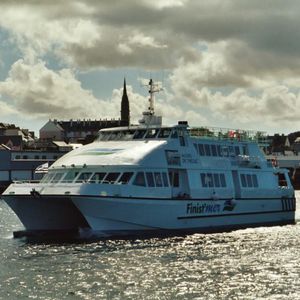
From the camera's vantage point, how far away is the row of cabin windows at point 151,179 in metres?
40.4

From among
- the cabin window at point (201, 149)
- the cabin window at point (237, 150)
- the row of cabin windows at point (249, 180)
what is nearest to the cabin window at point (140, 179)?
the cabin window at point (201, 149)

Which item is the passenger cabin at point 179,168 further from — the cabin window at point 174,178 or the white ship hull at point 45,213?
the white ship hull at point 45,213

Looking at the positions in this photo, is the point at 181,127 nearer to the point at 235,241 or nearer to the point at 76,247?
the point at 235,241

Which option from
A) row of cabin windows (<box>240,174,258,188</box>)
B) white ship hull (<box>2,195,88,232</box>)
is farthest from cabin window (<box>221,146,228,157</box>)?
white ship hull (<box>2,195,88,232</box>)

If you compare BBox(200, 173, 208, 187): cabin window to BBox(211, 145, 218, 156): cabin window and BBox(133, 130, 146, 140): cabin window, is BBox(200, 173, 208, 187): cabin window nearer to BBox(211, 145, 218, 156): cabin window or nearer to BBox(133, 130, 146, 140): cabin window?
BBox(211, 145, 218, 156): cabin window

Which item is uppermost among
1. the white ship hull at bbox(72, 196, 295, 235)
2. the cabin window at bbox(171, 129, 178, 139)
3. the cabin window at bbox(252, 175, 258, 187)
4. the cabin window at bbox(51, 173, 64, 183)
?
the cabin window at bbox(171, 129, 178, 139)

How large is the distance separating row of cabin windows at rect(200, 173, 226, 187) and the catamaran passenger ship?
0.07 m

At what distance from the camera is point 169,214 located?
4175 cm

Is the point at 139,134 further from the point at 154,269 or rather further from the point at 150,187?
the point at 154,269

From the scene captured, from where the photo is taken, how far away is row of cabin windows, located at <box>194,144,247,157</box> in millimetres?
46531

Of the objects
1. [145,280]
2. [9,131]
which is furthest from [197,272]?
[9,131]

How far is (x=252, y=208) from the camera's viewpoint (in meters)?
49.6

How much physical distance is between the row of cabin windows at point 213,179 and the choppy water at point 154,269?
5.21m

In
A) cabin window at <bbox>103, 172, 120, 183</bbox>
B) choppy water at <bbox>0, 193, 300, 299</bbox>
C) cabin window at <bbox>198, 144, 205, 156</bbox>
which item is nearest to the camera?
choppy water at <bbox>0, 193, 300, 299</bbox>
